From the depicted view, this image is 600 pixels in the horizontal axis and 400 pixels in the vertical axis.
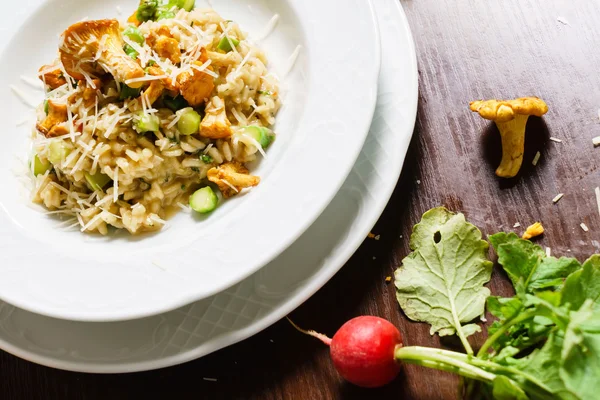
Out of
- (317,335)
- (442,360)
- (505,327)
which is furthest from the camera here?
(317,335)

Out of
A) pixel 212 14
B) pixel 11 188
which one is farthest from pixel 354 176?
pixel 11 188

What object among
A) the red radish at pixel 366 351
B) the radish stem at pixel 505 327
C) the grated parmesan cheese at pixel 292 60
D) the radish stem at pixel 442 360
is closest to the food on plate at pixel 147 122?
the grated parmesan cheese at pixel 292 60

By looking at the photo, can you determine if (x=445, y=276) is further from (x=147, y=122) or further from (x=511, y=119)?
(x=147, y=122)

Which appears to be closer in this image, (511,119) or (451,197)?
(511,119)

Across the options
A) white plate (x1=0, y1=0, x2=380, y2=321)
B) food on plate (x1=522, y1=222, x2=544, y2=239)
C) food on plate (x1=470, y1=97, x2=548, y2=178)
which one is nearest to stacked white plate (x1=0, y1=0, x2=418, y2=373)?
white plate (x1=0, y1=0, x2=380, y2=321)

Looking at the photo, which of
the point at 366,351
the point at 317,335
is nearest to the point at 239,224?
the point at 317,335

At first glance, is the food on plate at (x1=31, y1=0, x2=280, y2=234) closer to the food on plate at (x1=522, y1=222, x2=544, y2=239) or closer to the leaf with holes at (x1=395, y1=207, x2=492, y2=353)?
the leaf with holes at (x1=395, y1=207, x2=492, y2=353)

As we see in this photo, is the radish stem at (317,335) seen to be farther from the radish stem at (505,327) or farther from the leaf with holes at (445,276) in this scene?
the radish stem at (505,327)

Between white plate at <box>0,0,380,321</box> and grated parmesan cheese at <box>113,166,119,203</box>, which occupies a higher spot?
grated parmesan cheese at <box>113,166,119,203</box>
